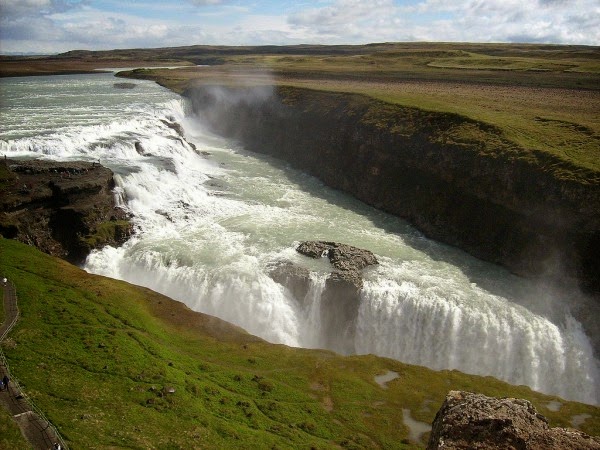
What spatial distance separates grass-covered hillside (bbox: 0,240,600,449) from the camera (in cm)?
1916

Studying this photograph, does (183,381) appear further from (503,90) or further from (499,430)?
(503,90)

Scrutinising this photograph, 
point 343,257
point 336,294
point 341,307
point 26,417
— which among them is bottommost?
point 341,307

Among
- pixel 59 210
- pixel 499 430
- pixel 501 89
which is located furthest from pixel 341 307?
pixel 501 89

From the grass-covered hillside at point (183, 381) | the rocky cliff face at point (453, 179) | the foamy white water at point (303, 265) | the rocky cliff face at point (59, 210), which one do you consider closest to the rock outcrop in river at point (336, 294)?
the foamy white water at point (303, 265)

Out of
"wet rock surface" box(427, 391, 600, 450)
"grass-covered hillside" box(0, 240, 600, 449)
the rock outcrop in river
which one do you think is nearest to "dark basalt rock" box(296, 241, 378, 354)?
the rock outcrop in river

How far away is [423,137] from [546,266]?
19.8m

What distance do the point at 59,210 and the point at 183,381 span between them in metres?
22.9

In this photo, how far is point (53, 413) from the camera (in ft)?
58.8

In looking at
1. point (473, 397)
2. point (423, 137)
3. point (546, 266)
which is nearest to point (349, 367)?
point (473, 397)

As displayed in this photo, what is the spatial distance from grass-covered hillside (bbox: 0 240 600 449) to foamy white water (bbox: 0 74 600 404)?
393 cm

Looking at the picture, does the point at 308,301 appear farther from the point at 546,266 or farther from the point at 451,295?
the point at 546,266

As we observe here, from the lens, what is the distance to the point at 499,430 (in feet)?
43.6

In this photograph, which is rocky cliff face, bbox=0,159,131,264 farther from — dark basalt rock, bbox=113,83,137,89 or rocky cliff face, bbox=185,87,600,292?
dark basalt rock, bbox=113,83,137,89

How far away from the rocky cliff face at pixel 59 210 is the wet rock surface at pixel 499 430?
32.3m
